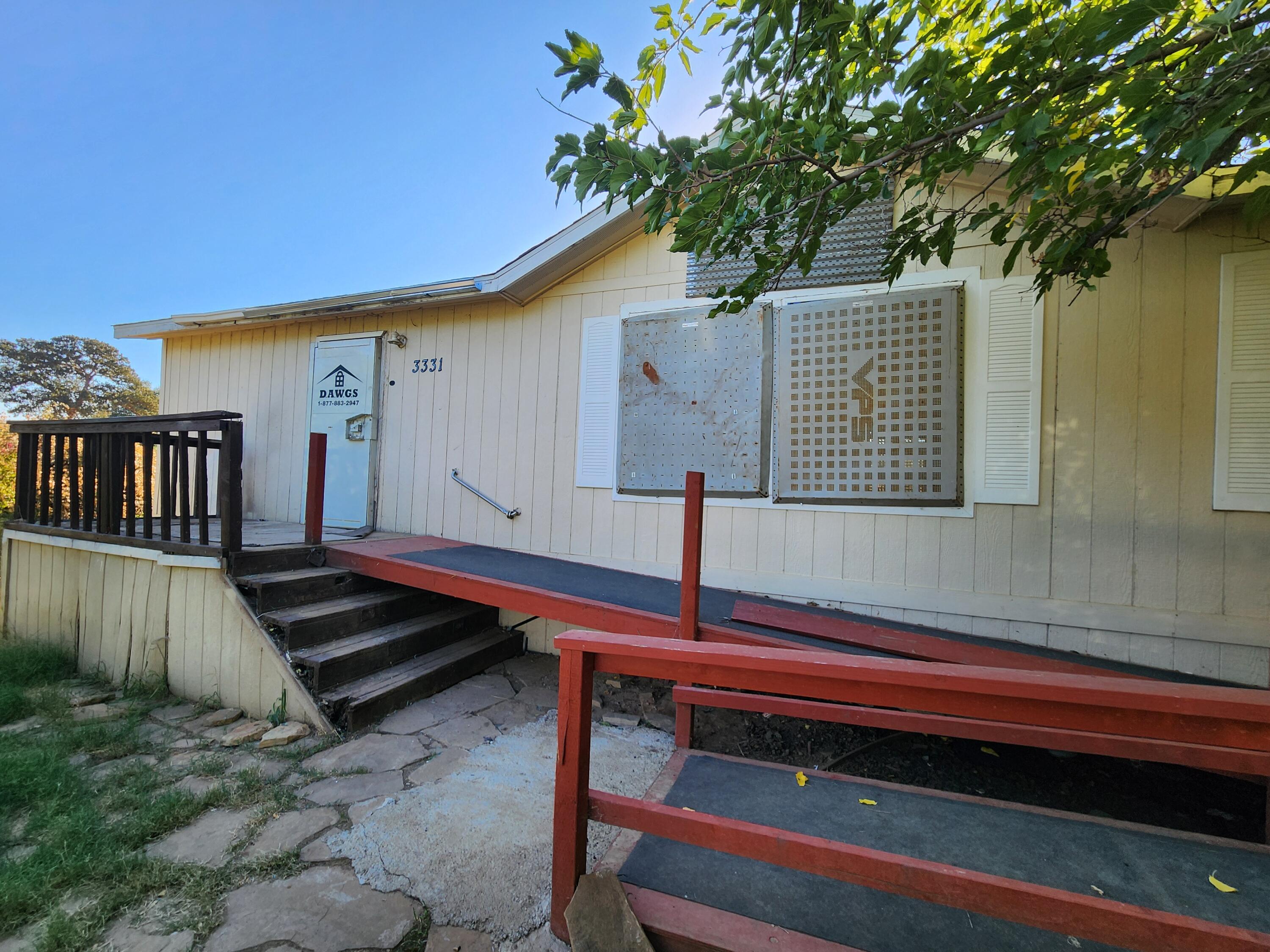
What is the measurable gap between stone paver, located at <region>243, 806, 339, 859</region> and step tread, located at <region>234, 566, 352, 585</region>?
5.38ft

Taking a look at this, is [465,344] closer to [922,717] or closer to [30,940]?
[30,940]

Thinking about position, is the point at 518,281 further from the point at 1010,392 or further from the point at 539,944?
the point at 539,944

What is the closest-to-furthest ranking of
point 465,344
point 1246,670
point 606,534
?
1. point 1246,670
2. point 606,534
3. point 465,344

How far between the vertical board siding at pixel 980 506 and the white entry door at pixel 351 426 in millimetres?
156

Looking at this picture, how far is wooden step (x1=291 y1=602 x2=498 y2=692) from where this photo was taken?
2.99 m

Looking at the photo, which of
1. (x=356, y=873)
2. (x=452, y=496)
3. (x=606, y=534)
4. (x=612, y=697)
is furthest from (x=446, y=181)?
(x=356, y=873)

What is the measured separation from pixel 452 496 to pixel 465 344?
4.96ft

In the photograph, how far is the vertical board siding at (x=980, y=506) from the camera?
280cm

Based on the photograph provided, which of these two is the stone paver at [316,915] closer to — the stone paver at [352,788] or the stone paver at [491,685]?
the stone paver at [352,788]

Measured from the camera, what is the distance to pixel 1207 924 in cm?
86

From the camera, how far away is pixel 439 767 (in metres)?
2.55

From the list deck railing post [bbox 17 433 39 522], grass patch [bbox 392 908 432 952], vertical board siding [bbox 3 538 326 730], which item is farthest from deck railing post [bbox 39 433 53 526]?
grass patch [bbox 392 908 432 952]

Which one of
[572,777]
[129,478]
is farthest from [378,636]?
[572,777]

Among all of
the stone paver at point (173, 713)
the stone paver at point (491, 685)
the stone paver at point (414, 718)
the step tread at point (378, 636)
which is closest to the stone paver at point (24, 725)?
the stone paver at point (173, 713)
